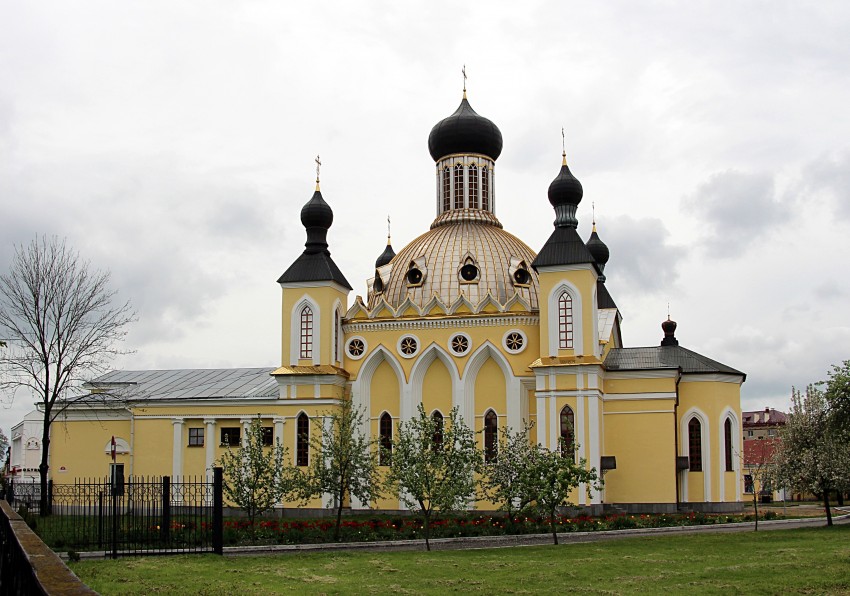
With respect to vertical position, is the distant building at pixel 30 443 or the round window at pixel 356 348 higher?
the round window at pixel 356 348

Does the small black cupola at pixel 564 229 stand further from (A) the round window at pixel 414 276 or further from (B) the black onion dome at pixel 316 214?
(B) the black onion dome at pixel 316 214

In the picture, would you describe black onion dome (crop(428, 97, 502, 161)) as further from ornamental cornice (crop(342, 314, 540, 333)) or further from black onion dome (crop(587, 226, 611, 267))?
ornamental cornice (crop(342, 314, 540, 333))

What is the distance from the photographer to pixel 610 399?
35.5 meters

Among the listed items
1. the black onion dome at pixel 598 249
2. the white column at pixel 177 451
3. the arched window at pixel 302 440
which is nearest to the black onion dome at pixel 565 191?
the black onion dome at pixel 598 249

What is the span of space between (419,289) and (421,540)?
1626 centimetres

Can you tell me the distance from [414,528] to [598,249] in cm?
2352

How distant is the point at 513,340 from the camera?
120 feet

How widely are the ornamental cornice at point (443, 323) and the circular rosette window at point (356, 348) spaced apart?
1.21 feet

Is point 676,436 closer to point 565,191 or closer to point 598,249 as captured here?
point 565,191

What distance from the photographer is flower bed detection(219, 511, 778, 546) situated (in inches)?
940

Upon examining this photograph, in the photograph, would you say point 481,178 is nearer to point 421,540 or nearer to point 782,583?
point 421,540

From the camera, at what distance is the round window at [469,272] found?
127 feet

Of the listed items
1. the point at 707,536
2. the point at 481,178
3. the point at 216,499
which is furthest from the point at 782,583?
the point at 481,178

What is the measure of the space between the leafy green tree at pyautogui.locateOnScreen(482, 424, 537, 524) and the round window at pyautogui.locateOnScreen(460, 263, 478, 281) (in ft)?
33.4
